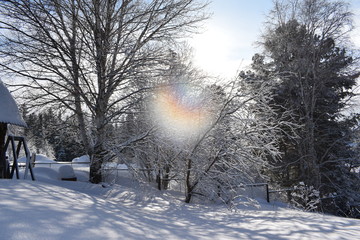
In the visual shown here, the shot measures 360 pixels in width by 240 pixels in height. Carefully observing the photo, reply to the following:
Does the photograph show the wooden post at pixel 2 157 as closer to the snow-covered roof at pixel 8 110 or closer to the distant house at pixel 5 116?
the distant house at pixel 5 116

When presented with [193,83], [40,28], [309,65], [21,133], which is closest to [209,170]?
[193,83]

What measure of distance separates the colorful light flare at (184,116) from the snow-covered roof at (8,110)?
4255 millimetres

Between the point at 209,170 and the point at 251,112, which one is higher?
the point at 251,112

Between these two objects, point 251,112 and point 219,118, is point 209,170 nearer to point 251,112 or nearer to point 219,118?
point 219,118

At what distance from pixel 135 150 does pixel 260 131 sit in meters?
4.01

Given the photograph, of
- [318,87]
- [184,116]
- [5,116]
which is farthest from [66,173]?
[318,87]

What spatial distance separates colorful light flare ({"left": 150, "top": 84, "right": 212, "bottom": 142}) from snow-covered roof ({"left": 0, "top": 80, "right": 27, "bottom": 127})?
14.0 ft

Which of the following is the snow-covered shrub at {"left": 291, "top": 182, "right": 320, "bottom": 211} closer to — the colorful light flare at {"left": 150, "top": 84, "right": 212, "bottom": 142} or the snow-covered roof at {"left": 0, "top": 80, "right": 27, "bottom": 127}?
the colorful light flare at {"left": 150, "top": 84, "right": 212, "bottom": 142}

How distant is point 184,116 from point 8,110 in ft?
17.9

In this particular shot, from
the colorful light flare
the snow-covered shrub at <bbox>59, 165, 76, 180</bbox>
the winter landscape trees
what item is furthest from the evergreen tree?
the snow-covered shrub at <bbox>59, 165, 76, 180</bbox>

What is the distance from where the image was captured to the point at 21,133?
44.0 ft

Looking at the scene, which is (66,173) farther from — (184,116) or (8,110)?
(184,116)

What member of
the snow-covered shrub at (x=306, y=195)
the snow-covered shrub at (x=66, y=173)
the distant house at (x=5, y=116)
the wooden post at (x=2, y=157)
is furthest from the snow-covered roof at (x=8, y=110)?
the snow-covered shrub at (x=306, y=195)

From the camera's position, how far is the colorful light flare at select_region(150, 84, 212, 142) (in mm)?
8094
